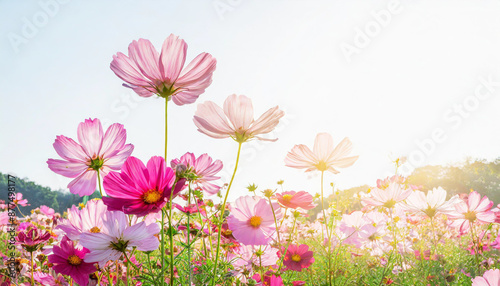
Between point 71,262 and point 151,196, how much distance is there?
0.34 meters

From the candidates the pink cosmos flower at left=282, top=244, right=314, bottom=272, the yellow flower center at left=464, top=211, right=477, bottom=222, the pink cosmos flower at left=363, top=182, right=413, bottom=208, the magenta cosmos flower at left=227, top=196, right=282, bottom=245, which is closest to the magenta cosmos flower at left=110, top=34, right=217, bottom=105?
the magenta cosmos flower at left=227, top=196, right=282, bottom=245

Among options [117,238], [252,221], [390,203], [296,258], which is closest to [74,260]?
[117,238]

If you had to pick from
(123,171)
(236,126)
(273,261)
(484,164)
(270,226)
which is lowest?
(273,261)

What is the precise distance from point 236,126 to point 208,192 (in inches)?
10.3

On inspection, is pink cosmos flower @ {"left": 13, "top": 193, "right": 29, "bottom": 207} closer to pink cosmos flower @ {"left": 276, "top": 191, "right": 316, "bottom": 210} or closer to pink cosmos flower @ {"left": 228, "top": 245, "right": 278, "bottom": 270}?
pink cosmos flower @ {"left": 228, "top": 245, "right": 278, "bottom": 270}

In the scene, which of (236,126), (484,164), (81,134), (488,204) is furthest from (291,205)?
(484,164)

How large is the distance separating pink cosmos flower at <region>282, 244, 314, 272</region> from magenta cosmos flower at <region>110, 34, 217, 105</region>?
1.07 metres

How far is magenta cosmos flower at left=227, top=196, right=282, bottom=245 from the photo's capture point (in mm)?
839

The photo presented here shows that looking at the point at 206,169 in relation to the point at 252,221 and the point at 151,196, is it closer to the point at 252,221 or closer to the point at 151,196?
the point at 252,221

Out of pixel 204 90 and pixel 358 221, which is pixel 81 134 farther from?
pixel 358 221

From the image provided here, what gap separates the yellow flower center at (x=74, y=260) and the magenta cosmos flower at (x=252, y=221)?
369 millimetres

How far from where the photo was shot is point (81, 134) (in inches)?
25.5

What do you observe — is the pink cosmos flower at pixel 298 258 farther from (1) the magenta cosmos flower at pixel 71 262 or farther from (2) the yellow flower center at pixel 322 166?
(1) the magenta cosmos flower at pixel 71 262

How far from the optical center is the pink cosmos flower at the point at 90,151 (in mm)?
630
